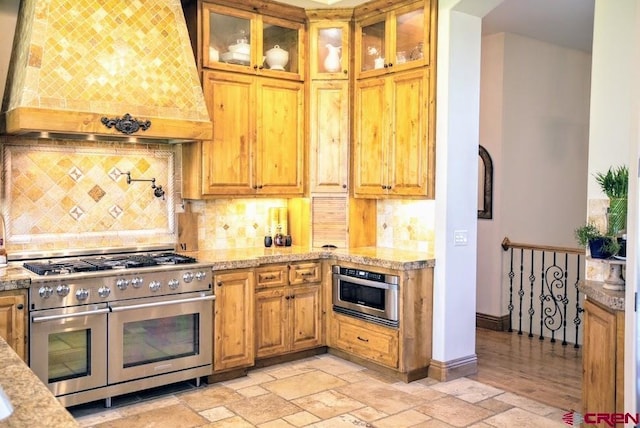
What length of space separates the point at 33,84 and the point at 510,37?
4903 millimetres

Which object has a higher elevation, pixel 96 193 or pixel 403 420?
pixel 96 193

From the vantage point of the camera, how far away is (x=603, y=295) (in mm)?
3168

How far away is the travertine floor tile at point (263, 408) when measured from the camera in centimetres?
384

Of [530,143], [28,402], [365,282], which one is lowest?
[365,282]

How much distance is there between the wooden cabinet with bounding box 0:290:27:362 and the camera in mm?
3525

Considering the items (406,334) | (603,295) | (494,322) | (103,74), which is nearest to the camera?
(603,295)

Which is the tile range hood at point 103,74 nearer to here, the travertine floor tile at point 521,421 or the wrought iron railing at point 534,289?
the travertine floor tile at point 521,421

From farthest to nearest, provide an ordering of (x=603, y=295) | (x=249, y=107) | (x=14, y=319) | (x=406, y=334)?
(x=249, y=107)
(x=406, y=334)
(x=14, y=319)
(x=603, y=295)

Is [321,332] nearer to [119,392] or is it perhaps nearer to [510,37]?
[119,392]

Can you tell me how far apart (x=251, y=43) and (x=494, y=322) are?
388 cm

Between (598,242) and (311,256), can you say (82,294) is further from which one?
(598,242)

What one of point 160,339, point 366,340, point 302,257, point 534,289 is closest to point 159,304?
point 160,339

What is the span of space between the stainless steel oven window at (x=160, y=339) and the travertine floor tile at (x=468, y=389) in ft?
6.13

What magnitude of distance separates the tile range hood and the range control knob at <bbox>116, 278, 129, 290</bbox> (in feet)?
3.30
